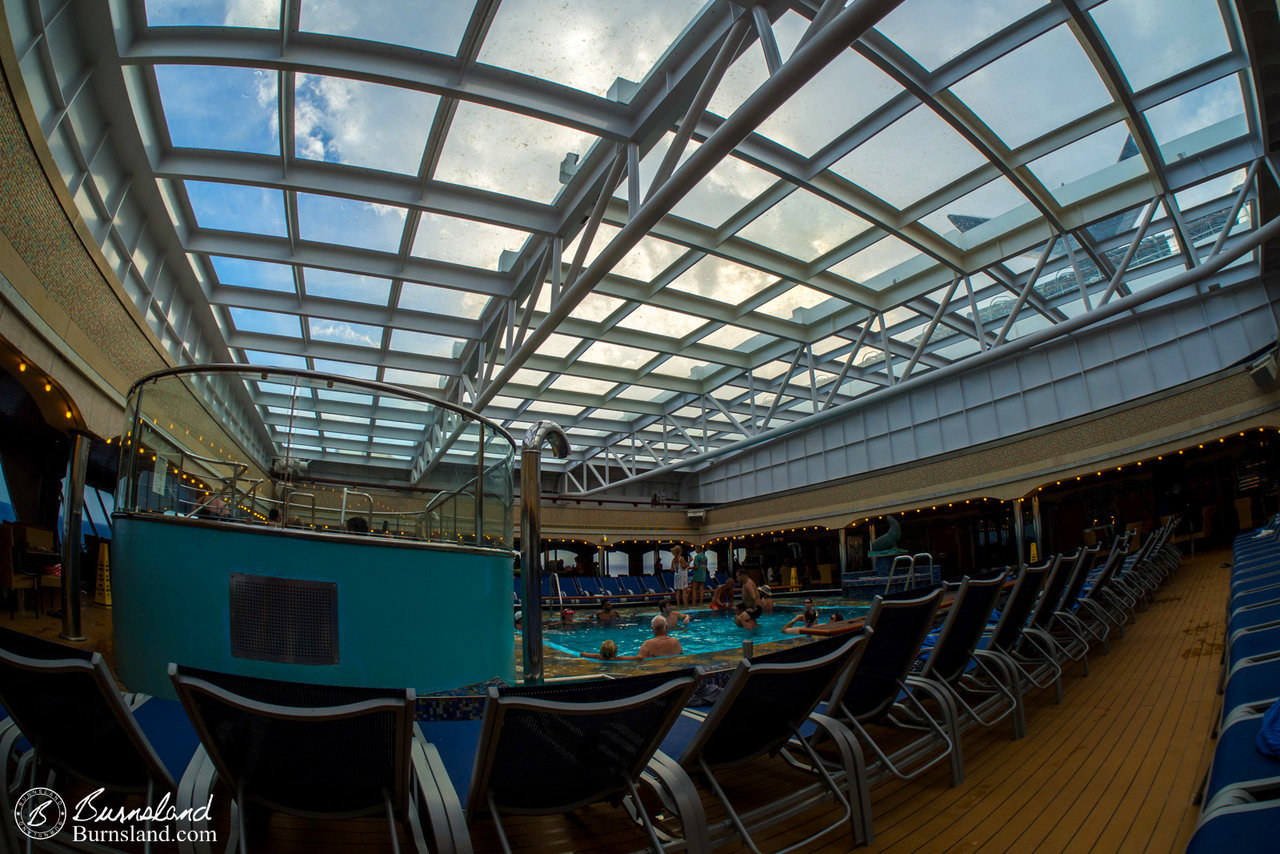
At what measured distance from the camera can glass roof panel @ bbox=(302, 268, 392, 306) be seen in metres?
11.6

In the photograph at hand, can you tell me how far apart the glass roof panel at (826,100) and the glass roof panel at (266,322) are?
10.8 meters

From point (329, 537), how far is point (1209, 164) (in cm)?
1301

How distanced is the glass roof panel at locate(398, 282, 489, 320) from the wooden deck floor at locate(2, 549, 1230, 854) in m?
10.7

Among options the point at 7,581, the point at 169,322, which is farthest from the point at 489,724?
the point at 169,322

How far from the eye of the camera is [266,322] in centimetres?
1372

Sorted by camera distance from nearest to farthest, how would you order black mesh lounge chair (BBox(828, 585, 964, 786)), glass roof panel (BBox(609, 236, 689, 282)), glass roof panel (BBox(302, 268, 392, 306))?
black mesh lounge chair (BBox(828, 585, 964, 786)) → glass roof panel (BBox(609, 236, 689, 282)) → glass roof panel (BBox(302, 268, 392, 306))

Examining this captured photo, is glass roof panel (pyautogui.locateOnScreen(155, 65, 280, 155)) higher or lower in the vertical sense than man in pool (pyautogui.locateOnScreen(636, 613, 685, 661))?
higher

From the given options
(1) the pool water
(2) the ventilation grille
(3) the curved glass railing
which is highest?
(3) the curved glass railing

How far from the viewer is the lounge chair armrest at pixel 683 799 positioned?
2.01 m

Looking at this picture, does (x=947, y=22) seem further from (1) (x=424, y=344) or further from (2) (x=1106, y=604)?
(1) (x=424, y=344)

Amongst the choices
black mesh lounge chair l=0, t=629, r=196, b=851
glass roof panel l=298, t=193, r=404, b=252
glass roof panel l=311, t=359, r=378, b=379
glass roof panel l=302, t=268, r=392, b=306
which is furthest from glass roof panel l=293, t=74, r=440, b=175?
glass roof panel l=311, t=359, r=378, b=379

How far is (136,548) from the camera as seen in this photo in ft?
11.9

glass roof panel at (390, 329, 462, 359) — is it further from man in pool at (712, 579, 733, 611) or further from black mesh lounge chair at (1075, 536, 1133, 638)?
black mesh lounge chair at (1075, 536, 1133, 638)

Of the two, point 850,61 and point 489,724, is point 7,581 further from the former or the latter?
point 850,61
